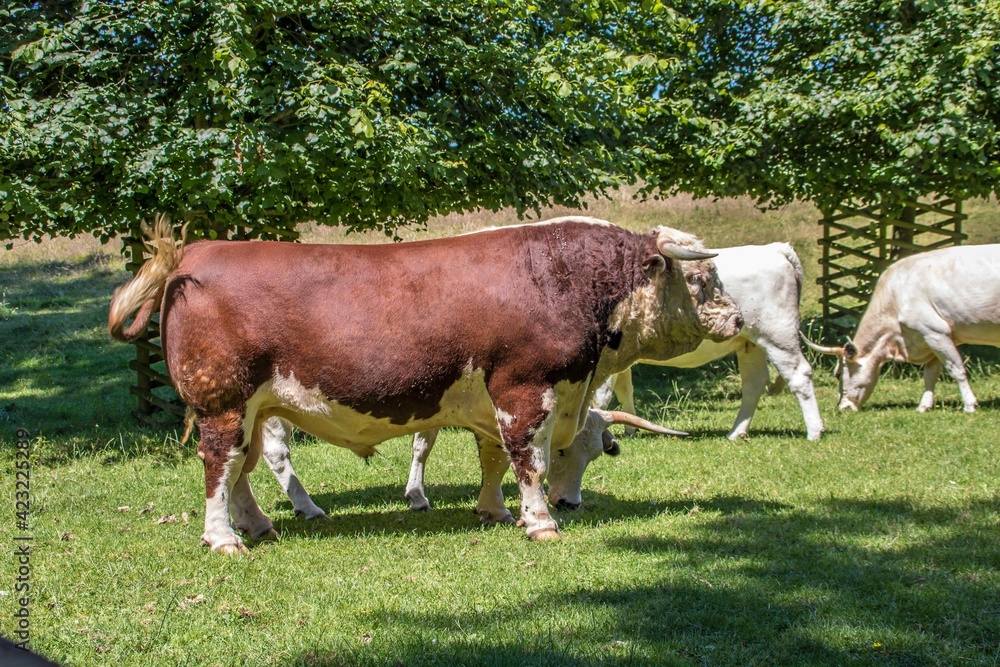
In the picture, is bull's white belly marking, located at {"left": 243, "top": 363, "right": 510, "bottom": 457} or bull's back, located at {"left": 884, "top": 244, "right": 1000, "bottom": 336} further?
bull's back, located at {"left": 884, "top": 244, "right": 1000, "bottom": 336}

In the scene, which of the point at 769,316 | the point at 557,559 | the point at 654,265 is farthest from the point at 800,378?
the point at 557,559

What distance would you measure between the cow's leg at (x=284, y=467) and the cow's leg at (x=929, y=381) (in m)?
8.54

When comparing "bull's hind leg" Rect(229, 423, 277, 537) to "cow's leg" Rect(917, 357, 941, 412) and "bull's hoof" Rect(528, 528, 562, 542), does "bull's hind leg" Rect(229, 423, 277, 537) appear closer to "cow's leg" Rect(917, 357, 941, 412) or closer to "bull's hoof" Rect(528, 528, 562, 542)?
"bull's hoof" Rect(528, 528, 562, 542)

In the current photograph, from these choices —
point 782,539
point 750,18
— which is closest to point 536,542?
point 782,539

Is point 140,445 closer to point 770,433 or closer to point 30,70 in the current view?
point 30,70

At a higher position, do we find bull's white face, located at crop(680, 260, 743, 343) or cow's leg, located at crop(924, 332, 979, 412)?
bull's white face, located at crop(680, 260, 743, 343)

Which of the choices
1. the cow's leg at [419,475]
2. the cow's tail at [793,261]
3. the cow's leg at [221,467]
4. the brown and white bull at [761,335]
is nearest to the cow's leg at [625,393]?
the brown and white bull at [761,335]

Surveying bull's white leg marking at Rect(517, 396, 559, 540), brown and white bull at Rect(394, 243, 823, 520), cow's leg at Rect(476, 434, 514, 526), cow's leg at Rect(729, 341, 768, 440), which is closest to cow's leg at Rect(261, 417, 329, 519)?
cow's leg at Rect(476, 434, 514, 526)

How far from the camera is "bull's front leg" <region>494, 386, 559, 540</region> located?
22.4ft

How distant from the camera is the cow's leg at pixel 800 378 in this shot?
1121 cm

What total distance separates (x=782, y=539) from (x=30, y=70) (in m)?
8.85

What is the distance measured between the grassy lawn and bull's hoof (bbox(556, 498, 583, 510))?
0.29 ft

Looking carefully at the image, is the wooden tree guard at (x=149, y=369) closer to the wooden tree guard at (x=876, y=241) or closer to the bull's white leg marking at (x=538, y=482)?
the bull's white leg marking at (x=538, y=482)

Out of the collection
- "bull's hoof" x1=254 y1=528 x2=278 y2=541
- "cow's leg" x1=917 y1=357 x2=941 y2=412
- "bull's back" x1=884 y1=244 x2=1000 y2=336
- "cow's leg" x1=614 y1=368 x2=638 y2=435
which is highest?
"bull's hoof" x1=254 y1=528 x2=278 y2=541
